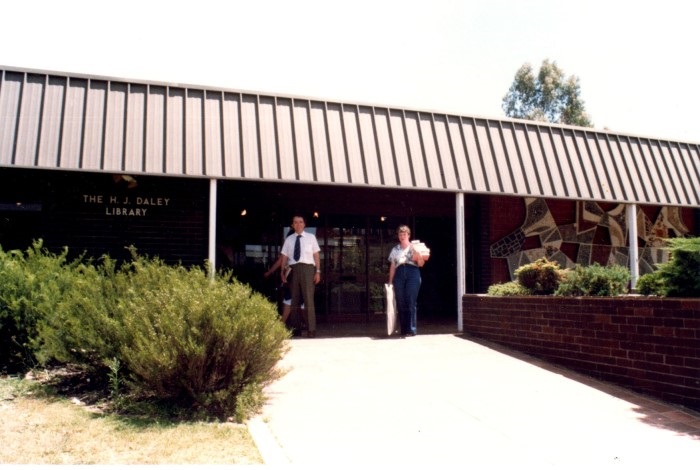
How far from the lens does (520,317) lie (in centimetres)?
797

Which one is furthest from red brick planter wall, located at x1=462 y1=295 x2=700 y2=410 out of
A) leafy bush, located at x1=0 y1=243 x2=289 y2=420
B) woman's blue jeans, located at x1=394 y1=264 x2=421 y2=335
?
→ leafy bush, located at x1=0 y1=243 x2=289 y2=420

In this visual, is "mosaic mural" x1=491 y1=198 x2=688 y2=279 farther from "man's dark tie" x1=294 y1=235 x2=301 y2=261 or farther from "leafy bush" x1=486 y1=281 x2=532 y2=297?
"man's dark tie" x1=294 y1=235 x2=301 y2=261

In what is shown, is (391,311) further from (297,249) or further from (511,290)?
(511,290)

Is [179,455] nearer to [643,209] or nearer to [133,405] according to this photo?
[133,405]

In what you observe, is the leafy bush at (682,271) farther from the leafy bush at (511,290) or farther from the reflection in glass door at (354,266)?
the reflection in glass door at (354,266)

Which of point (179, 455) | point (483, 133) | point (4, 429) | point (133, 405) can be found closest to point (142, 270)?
point (133, 405)

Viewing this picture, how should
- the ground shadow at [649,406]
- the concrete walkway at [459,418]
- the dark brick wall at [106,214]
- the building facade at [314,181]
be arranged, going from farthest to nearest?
the dark brick wall at [106,214] < the building facade at [314,181] < the ground shadow at [649,406] < the concrete walkway at [459,418]

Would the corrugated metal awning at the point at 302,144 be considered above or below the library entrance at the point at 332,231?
above

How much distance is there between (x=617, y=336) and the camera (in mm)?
6531

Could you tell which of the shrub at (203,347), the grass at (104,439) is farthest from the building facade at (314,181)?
the grass at (104,439)

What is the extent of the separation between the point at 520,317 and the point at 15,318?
20.0ft

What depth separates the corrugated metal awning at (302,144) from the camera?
335 inches

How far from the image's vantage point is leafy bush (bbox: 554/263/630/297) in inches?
288

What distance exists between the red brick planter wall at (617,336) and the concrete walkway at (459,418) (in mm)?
216
